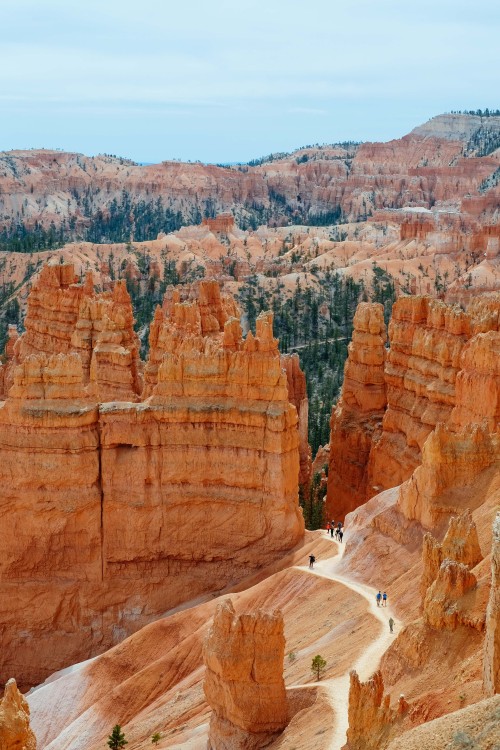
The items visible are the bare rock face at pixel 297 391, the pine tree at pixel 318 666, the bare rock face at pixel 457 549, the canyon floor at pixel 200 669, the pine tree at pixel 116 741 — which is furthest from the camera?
the bare rock face at pixel 297 391

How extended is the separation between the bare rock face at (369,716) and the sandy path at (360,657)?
1405mm

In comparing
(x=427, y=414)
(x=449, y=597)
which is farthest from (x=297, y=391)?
(x=449, y=597)

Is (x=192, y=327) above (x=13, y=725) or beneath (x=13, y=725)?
above

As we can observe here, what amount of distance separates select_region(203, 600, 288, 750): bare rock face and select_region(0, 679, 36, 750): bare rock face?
3.95 meters

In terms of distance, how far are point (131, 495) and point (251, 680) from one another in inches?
516

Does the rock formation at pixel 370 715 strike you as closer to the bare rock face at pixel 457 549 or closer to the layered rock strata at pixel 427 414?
the bare rock face at pixel 457 549

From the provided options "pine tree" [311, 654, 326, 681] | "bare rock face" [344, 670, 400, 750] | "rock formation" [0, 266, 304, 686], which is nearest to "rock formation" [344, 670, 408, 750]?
"bare rock face" [344, 670, 400, 750]

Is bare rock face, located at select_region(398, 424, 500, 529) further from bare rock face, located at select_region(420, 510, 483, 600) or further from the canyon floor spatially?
bare rock face, located at select_region(420, 510, 483, 600)

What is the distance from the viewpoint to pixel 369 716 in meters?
16.6

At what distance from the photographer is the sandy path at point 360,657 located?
1902cm

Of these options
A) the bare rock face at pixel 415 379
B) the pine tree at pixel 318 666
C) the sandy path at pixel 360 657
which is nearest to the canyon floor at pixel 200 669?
the sandy path at pixel 360 657

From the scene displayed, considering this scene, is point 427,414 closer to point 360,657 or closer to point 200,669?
point 200,669

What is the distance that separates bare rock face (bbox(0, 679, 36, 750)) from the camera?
62.8 feet

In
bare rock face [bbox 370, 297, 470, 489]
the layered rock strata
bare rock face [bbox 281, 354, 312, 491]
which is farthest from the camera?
bare rock face [bbox 281, 354, 312, 491]
